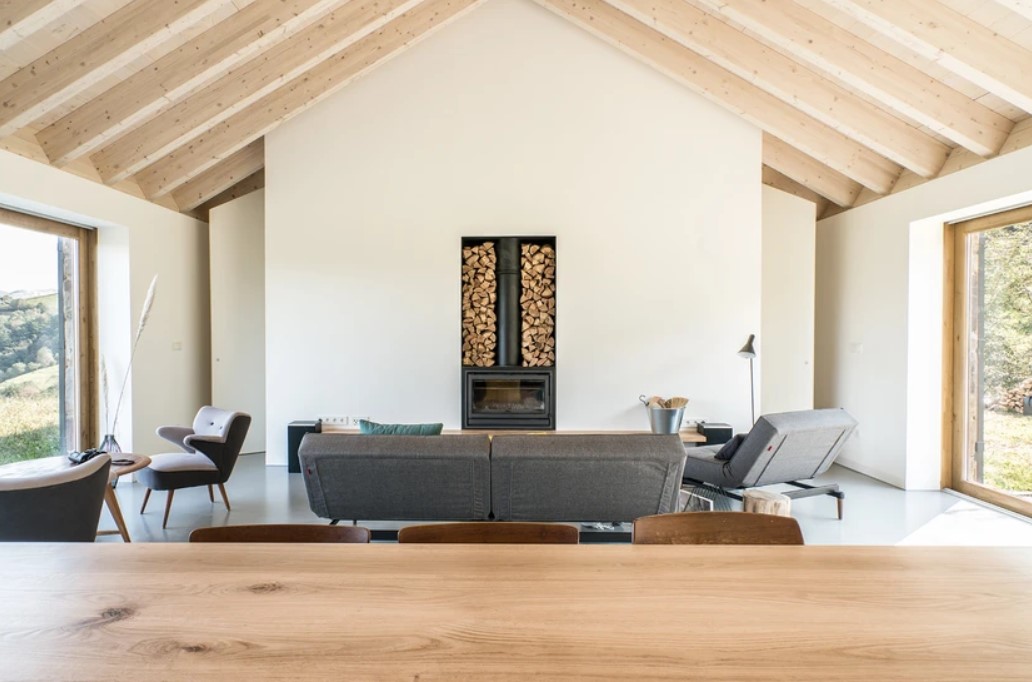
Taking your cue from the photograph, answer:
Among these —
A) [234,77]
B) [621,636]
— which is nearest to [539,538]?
[621,636]

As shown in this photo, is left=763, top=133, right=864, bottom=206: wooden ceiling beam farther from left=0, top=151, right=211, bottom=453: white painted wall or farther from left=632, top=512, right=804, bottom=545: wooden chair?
left=0, top=151, right=211, bottom=453: white painted wall

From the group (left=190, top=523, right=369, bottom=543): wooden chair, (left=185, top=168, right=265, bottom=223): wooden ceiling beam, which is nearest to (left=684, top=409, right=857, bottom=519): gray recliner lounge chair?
(left=190, top=523, right=369, bottom=543): wooden chair

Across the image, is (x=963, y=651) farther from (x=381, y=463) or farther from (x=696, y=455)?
A: (x=696, y=455)

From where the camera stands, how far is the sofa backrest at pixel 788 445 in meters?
3.67

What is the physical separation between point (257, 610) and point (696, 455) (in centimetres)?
371

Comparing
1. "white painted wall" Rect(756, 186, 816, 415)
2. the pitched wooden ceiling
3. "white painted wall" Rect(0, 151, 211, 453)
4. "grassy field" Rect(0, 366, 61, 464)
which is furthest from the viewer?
"white painted wall" Rect(756, 186, 816, 415)

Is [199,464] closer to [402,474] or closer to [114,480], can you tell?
[114,480]

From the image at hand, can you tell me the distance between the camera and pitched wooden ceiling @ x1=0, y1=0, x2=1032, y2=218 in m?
3.44

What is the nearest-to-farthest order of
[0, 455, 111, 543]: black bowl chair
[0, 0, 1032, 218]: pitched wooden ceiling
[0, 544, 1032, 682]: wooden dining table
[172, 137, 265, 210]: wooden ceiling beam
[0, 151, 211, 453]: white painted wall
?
1. [0, 544, 1032, 682]: wooden dining table
2. [0, 455, 111, 543]: black bowl chair
3. [0, 0, 1032, 218]: pitched wooden ceiling
4. [0, 151, 211, 453]: white painted wall
5. [172, 137, 265, 210]: wooden ceiling beam

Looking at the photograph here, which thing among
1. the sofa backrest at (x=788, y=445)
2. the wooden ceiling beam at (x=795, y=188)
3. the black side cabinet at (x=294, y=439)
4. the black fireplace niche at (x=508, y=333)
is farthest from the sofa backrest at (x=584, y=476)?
the wooden ceiling beam at (x=795, y=188)

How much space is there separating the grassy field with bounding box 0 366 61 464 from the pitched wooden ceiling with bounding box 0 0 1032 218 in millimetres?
1744

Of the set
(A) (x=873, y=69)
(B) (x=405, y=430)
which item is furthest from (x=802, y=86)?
(B) (x=405, y=430)

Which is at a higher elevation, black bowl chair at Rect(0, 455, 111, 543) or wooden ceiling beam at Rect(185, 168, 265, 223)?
wooden ceiling beam at Rect(185, 168, 265, 223)

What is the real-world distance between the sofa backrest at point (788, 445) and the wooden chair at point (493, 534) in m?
2.69
